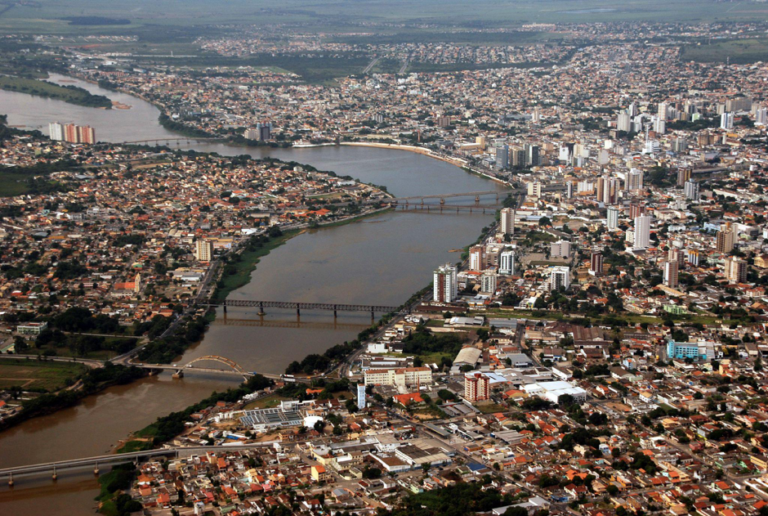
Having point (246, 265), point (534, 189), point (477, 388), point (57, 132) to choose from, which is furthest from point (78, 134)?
point (477, 388)

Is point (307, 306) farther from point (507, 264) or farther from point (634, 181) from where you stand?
point (634, 181)

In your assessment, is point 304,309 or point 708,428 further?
point 304,309

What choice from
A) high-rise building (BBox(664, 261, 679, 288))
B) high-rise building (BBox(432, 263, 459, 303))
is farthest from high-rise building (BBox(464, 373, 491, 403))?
high-rise building (BBox(664, 261, 679, 288))

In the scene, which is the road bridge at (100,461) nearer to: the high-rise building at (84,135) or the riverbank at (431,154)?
the riverbank at (431,154)

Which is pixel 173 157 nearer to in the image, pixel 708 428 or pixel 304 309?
pixel 304 309

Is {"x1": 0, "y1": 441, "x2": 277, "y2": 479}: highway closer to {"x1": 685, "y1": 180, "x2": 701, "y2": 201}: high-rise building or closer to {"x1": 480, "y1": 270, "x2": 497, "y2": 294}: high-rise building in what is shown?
{"x1": 480, "y1": 270, "x2": 497, "y2": 294}: high-rise building

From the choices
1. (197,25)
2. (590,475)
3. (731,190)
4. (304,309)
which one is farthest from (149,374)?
(197,25)
